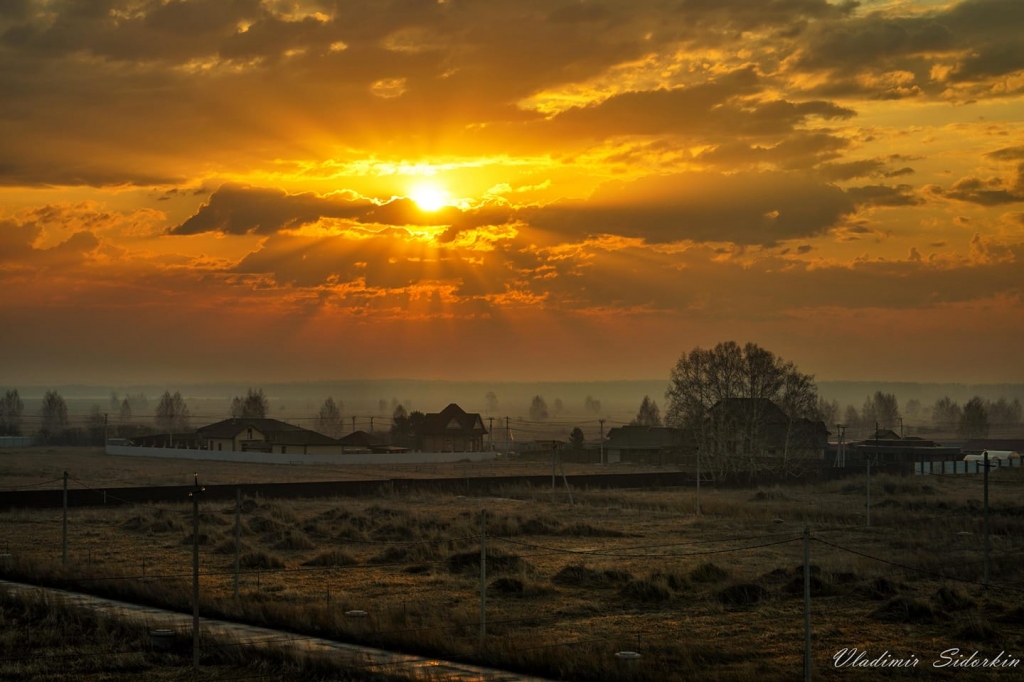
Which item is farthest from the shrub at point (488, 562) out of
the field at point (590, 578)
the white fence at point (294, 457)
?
the white fence at point (294, 457)

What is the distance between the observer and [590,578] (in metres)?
28.8

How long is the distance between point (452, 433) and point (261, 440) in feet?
75.3

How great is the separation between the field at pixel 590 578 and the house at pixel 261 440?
57.7 metres

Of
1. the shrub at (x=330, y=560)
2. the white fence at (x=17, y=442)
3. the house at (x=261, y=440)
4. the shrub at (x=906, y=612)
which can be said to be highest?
the house at (x=261, y=440)

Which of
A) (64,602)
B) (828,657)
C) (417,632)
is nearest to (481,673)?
(417,632)

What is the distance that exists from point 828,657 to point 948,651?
2.56 metres

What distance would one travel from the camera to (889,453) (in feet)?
358

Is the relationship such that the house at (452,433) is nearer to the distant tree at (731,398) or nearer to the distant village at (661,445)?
the distant village at (661,445)

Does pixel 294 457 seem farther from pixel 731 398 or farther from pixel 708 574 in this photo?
pixel 708 574

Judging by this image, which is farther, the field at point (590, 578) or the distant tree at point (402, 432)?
the distant tree at point (402, 432)

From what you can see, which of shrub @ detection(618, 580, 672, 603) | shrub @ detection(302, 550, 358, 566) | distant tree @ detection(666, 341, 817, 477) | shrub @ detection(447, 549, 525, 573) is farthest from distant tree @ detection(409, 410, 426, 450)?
shrub @ detection(618, 580, 672, 603)

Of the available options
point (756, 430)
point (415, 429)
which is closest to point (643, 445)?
point (756, 430)

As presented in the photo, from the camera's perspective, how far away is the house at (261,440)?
107537mm

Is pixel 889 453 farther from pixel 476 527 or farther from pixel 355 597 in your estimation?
pixel 355 597
